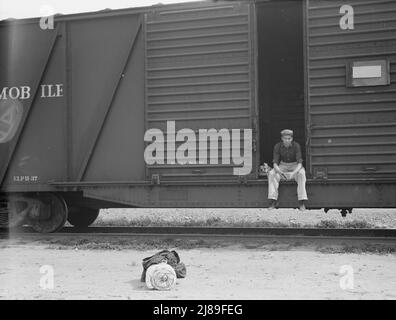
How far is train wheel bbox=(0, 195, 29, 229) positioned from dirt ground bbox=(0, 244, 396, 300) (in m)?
1.57

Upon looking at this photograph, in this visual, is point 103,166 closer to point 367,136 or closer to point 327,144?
point 327,144

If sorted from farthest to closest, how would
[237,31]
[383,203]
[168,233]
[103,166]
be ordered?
1. [168,233]
2. [103,166]
3. [237,31]
4. [383,203]

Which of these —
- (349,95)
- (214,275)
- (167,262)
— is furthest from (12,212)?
(349,95)

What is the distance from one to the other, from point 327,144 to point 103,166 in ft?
13.0

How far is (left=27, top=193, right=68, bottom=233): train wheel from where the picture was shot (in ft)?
32.2

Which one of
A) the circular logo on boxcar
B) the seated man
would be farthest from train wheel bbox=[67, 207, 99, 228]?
the seated man

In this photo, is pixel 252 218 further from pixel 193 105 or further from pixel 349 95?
pixel 349 95

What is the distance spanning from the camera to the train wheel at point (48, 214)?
9.83 m

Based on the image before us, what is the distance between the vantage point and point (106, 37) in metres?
9.23

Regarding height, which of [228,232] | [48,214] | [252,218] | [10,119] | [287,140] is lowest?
[252,218]

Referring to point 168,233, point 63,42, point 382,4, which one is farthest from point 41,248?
A: point 382,4

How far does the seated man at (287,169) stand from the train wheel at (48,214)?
4110mm

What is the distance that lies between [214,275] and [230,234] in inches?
130

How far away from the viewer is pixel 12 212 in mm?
9938
